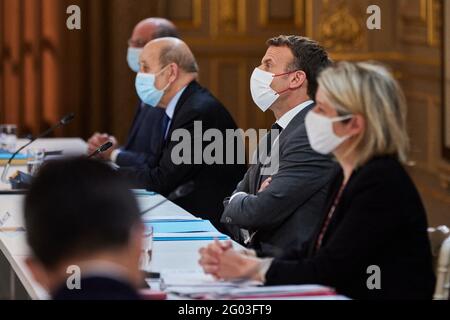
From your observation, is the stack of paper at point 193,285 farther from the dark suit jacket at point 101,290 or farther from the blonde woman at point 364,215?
the dark suit jacket at point 101,290

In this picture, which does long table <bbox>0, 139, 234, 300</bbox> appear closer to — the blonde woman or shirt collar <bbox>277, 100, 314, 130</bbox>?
the blonde woman

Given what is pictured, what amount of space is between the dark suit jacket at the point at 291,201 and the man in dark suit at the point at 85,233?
2096 mm

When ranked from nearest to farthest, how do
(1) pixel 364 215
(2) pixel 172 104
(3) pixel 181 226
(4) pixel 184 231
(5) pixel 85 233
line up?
(5) pixel 85 233 → (1) pixel 364 215 → (4) pixel 184 231 → (3) pixel 181 226 → (2) pixel 172 104

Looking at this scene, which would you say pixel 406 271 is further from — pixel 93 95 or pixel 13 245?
pixel 93 95

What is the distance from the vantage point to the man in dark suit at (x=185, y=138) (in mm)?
4977

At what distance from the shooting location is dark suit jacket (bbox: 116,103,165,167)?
574 centimetres

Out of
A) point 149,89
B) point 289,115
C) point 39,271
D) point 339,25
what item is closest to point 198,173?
point 149,89

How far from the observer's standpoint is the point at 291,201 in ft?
12.4

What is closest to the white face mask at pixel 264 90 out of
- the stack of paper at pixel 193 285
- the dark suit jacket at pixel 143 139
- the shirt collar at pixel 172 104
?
the shirt collar at pixel 172 104

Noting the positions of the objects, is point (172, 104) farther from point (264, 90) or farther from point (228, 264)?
point (228, 264)

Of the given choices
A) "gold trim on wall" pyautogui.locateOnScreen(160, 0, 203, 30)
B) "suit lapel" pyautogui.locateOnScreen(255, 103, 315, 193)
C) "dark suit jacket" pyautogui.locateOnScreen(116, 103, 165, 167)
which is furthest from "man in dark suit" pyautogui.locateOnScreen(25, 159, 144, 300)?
"gold trim on wall" pyautogui.locateOnScreen(160, 0, 203, 30)

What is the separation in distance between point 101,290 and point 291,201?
222 centimetres

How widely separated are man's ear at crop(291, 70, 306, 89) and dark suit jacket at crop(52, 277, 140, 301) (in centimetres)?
250

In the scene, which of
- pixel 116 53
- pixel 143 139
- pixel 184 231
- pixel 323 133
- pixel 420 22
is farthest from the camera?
pixel 116 53
